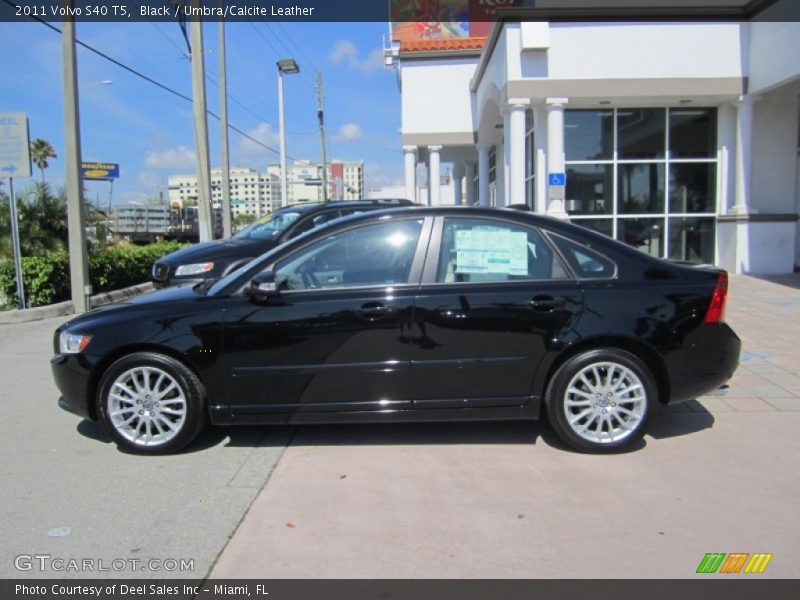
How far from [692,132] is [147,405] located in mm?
13099

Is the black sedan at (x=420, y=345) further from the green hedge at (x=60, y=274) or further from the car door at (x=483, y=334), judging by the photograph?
the green hedge at (x=60, y=274)

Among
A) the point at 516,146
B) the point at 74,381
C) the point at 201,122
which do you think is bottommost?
the point at 74,381

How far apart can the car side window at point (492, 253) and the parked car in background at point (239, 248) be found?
4.16m

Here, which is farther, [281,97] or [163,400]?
[281,97]

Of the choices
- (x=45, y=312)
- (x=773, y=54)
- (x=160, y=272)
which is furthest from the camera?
(x=773, y=54)

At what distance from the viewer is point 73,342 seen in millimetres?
4328

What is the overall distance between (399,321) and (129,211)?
136ft

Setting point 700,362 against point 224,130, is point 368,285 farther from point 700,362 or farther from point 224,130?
point 224,130

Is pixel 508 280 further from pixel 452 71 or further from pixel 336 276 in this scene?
pixel 452 71

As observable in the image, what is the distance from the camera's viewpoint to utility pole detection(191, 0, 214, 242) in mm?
16453

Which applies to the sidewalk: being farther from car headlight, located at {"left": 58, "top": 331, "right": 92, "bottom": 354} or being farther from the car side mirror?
car headlight, located at {"left": 58, "top": 331, "right": 92, "bottom": 354}

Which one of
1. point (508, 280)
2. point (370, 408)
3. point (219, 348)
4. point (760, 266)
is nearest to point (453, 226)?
point (508, 280)

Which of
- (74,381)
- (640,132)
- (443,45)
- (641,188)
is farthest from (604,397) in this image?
(443,45)

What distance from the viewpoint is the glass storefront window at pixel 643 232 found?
45.0 ft
